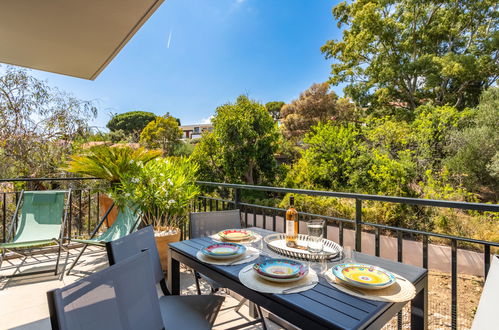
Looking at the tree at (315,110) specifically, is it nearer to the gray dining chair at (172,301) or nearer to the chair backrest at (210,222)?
the chair backrest at (210,222)

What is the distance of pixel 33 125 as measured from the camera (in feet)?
19.8

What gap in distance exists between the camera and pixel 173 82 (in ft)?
59.9

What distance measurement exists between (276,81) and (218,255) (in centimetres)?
1843

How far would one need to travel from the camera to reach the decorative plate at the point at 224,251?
4.51ft

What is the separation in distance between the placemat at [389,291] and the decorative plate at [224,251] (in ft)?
1.67

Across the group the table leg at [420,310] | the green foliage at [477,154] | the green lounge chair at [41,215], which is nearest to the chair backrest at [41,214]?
the green lounge chair at [41,215]

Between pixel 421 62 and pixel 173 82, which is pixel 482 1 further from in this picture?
pixel 173 82

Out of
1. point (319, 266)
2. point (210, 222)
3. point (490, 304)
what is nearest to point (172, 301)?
point (210, 222)

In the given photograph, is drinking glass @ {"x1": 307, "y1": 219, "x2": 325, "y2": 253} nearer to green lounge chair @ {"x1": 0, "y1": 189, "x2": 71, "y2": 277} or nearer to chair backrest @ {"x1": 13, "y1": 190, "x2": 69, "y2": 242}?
green lounge chair @ {"x1": 0, "y1": 189, "x2": 71, "y2": 277}

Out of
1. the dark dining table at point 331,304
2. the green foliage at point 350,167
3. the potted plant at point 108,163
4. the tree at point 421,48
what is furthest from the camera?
the tree at point 421,48

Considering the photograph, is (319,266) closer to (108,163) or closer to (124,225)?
(124,225)

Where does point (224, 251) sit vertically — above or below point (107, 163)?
below

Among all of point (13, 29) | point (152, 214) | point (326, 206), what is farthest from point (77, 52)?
point (326, 206)

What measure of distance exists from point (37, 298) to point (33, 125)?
16.7 ft
